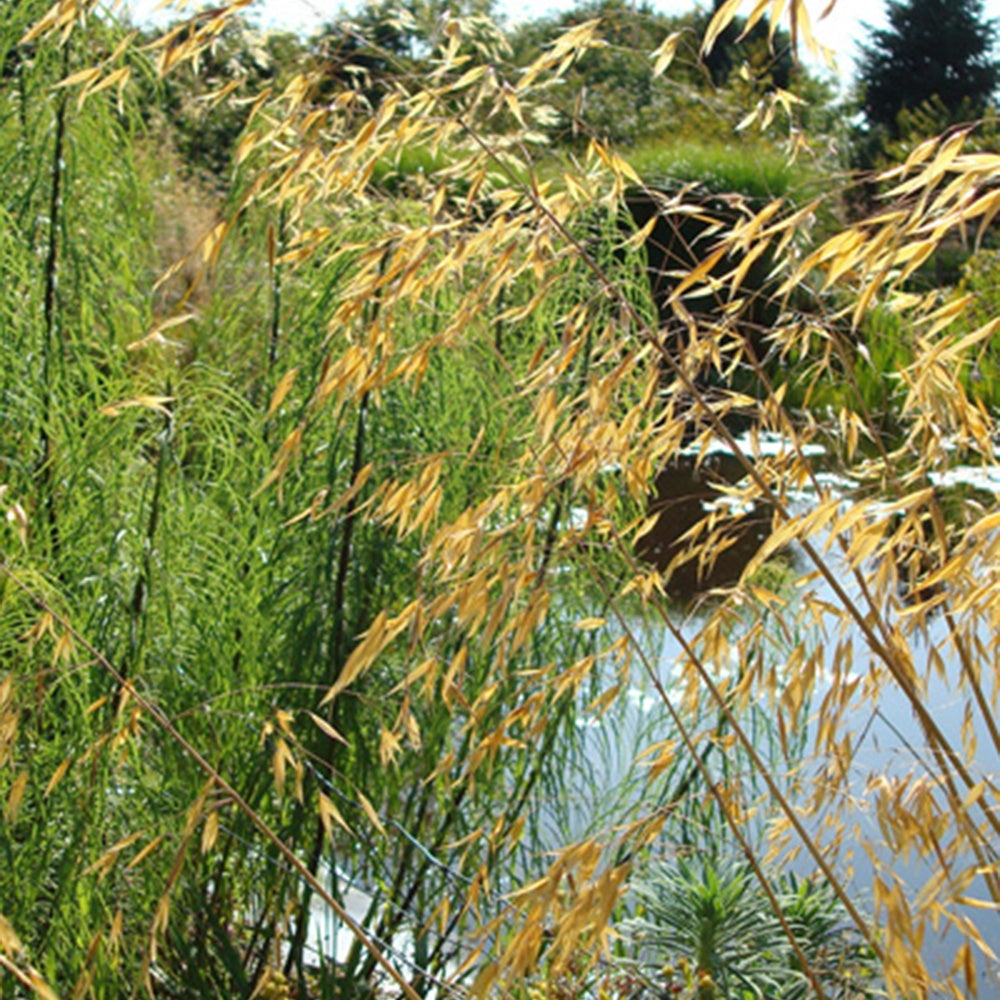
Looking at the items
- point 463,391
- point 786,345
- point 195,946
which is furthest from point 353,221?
point 195,946

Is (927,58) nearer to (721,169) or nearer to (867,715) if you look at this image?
(721,169)

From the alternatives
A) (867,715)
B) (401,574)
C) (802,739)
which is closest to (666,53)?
(401,574)

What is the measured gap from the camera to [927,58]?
21.5 m

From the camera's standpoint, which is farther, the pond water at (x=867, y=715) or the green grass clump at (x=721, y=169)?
the green grass clump at (x=721, y=169)

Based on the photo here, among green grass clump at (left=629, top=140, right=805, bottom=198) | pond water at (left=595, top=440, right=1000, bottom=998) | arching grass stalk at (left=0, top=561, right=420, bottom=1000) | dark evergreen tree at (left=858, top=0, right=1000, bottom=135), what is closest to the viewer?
arching grass stalk at (left=0, top=561, right=420, bottom=1000)

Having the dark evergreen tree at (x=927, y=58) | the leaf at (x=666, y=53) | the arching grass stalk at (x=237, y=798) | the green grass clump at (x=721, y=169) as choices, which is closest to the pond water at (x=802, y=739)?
the arching grass stalk at (x=237, y=798)

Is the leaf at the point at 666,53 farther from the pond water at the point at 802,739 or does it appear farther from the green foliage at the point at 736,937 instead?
the green foliage at the point at 736,937

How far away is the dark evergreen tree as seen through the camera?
2130 cm

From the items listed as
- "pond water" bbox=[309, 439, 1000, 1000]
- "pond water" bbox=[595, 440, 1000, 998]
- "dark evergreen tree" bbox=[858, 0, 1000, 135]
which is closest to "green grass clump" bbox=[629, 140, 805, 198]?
"pond water" bbox=[595, 440, 1000, 998]

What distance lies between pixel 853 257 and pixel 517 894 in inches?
23.2

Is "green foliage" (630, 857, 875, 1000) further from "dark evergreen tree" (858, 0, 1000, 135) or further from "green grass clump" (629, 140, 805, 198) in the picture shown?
"dark evergreen tree" (858, 0, 1000, 135)

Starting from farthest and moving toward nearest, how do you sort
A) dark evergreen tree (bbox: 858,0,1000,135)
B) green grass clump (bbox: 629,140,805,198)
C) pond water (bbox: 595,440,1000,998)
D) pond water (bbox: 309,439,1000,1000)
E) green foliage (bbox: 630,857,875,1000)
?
1. dark evergreen tree (bbox: 858,0,1000,135)
2. green grass clump (bbox: 629,140,805,198)
3. green foliage (bbox: 630,857,875,1000)
4. pond water (bbox: 309,439,1000,1000)
5. pond water (bbox: 595,440,1000,998)

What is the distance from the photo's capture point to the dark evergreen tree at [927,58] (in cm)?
2130

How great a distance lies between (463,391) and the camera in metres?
2.36
